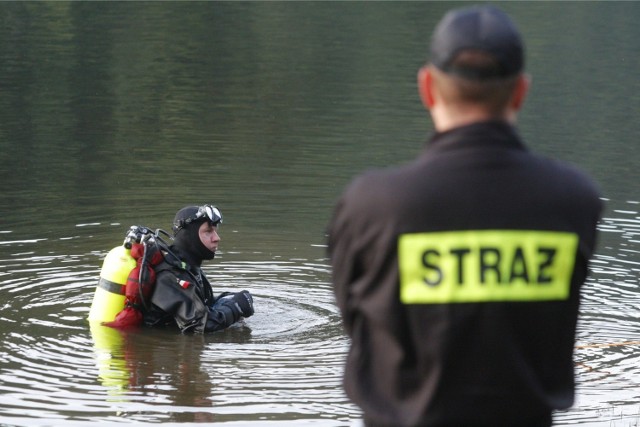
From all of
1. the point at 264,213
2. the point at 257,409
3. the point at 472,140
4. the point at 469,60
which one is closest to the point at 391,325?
the point at 472,140

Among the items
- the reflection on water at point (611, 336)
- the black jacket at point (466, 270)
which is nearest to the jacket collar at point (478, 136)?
the black jacket at point (466, 270)

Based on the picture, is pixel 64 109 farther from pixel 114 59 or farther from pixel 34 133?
pixel 114 59

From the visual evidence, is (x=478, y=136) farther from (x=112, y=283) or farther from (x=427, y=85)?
(x=112, y=283)

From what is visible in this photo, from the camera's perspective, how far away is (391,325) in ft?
9.01

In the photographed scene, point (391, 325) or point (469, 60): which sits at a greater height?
point (469, 60)

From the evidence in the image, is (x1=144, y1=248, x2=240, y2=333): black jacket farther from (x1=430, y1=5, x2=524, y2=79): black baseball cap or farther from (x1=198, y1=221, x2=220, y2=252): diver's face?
(x1=430, y1=5, x2=524, y2=79): black baseball cap

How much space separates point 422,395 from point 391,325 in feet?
0.58

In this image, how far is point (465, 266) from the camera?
270cm

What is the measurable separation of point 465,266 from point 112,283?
231 inches

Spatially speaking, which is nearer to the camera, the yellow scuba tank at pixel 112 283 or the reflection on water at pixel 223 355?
the reflection on water at pixel 223 355

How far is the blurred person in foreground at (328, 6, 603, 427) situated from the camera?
106 inches

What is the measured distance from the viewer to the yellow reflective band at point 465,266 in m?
2.70

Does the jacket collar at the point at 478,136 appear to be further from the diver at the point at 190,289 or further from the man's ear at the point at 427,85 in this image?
the diver at the point at 190,289

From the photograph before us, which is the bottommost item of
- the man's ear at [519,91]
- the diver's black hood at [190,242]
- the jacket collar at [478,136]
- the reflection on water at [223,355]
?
the reflection on water at [223,355]
